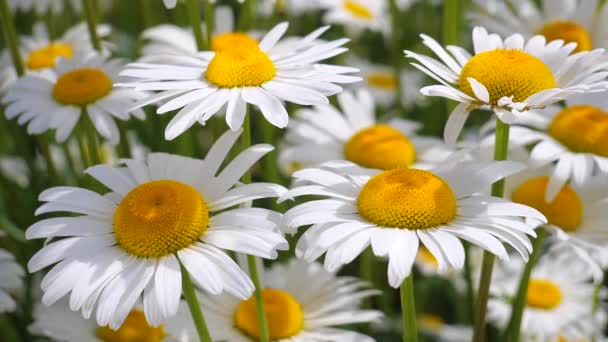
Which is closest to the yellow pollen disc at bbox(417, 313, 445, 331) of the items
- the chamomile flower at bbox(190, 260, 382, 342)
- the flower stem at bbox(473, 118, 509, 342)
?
the chamomile flower at bbox(190, 260, 382, 342)

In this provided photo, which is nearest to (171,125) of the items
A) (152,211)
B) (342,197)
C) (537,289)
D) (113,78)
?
(152,211)

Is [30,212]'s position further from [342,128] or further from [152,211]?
[152,211]

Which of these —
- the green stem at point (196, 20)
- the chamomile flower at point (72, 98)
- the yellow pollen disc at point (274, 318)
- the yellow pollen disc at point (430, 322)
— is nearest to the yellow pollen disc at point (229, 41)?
the green stem at point (196, 20)

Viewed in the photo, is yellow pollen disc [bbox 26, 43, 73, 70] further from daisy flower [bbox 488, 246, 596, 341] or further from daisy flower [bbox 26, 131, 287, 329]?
daisy flower [bbox 488, 246, 596, 341]

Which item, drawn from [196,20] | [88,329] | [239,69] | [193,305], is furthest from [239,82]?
[88,329]

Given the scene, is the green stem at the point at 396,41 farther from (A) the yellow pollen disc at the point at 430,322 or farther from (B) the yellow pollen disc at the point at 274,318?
(B) the yellow pollen disc at the point at 274,318

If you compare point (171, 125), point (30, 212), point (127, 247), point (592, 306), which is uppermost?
point (171, 125)
